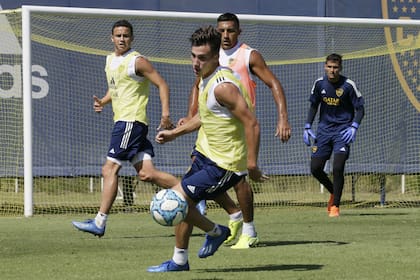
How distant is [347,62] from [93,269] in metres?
10.6

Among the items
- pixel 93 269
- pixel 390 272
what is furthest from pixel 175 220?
pixel 390 272

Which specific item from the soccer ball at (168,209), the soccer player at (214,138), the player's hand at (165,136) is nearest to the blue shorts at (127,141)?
the soccer player at (214,138)

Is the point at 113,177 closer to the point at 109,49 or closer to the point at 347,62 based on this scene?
the point at 109,49

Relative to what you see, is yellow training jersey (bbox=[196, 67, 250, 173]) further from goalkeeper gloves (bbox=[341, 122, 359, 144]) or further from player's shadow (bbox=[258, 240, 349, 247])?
goalkeeper gloves (bbox=[341, 122, 359, 144])

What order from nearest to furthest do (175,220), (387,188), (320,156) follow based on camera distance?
(175,220)
(320,156)
(387,188)

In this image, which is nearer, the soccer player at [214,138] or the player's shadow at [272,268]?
the soccer player at [214,138]

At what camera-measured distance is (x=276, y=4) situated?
17.0 meters

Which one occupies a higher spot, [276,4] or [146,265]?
[276,4]

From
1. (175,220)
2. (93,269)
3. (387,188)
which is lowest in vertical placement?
(387,188)

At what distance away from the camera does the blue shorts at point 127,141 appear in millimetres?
10008

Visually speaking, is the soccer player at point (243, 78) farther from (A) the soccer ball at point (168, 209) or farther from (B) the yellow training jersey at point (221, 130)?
(A) the soccer ball at point (168, 209)

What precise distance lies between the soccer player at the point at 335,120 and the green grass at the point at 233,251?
99 cm

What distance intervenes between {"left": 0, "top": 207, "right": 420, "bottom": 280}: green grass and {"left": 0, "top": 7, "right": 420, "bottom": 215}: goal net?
2434 millimetres

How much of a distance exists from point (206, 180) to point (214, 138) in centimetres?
34
